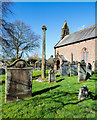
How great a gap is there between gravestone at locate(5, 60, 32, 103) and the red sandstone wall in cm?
1756

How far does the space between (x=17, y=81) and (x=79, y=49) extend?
778 inches

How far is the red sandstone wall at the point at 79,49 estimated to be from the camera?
17959 mm

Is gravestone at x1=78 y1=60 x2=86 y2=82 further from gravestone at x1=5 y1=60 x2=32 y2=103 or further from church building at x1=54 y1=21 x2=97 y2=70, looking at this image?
church building at x1=54 y1=21 x2=97 y2=70

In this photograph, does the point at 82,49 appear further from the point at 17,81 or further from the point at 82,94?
the point at 17,81

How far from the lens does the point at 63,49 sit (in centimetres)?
2519

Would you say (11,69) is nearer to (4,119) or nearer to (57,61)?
(4,119)

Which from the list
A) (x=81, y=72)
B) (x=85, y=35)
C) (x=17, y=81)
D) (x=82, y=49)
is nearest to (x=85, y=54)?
(x=82, y=49)

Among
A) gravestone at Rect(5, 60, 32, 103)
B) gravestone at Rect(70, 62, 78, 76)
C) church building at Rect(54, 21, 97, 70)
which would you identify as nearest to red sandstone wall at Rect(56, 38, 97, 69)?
church building at Rect(54, 21, 97, 70)

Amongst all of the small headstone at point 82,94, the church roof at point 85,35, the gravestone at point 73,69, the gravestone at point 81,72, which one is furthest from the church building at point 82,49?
the small headstone at point 82,94

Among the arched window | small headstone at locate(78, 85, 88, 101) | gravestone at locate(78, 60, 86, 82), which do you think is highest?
the arched window

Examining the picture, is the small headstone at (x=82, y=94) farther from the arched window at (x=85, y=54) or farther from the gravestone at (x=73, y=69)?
A: the arched window at (x=85, y=54)

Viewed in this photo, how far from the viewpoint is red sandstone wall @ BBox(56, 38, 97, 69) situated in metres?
18.0

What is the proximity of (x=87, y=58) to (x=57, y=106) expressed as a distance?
18.6 metres

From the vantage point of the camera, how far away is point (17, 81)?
13.1 ft
